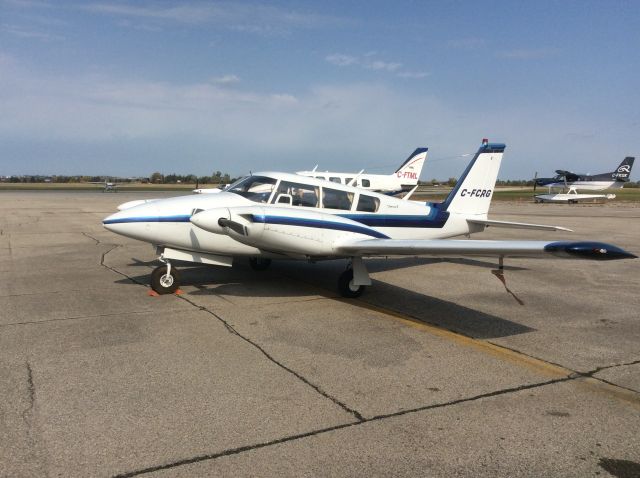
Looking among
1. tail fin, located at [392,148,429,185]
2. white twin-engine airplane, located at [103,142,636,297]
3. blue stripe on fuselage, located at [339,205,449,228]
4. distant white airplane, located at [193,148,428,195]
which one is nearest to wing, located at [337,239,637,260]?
white twin-engine airplane, located at [103,142,636,297]

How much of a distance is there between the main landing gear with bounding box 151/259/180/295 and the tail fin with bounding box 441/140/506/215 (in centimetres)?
692

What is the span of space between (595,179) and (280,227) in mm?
65467

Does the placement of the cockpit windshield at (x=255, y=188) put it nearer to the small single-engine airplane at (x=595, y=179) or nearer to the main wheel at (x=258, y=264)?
the main wheel at (x=258, y=264)

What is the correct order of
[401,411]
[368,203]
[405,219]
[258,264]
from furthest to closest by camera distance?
[258,264]
[405,219]
[368,203]
[401,411]

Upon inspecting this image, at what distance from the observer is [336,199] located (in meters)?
9.98

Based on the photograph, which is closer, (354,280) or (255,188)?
(354,280)

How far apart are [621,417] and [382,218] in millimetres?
6613

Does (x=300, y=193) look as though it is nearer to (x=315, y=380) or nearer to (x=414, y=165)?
(x=315, y=380)

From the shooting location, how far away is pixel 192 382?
16.6 feet

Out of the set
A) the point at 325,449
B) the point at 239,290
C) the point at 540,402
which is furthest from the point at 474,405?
the point at 239,290

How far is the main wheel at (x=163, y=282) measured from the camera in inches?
351

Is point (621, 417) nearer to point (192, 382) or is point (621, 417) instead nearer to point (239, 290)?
point (192, 382)

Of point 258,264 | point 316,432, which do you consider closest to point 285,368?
point 316,432

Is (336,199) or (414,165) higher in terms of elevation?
(414,165)
